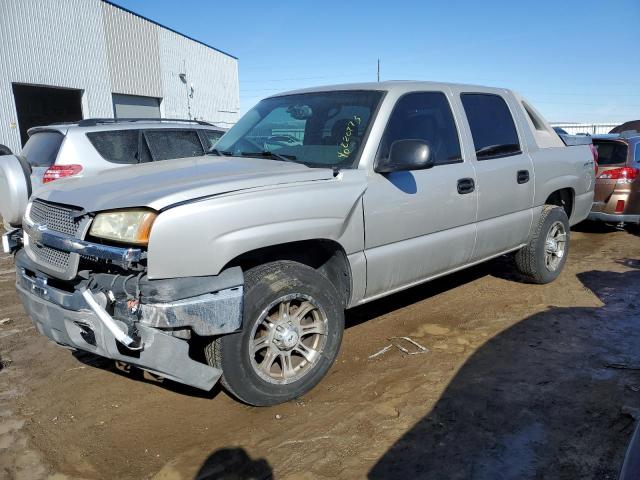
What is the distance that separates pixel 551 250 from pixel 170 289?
434 centimetres

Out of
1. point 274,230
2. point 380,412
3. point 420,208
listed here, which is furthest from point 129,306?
point 420,208

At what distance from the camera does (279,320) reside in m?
3.13

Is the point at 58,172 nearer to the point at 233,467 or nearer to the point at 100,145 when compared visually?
the point at 100,145

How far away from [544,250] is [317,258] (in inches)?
116

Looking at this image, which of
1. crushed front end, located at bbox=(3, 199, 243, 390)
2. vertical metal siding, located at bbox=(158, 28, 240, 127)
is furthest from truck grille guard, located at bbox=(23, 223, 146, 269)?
vertical metal siding, located at bbox=(158, 28, 240, 127)

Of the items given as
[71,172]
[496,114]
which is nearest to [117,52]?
[71,172]

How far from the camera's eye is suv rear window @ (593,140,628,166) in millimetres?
8031

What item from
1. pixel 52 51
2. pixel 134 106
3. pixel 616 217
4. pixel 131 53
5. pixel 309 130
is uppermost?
pixel 131 53

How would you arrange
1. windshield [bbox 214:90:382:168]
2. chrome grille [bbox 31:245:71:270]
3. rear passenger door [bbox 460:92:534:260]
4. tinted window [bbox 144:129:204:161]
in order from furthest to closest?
tinted window [bbox 144:129:204:161] → rear passenger door [bbox 460:92:534:260] → windshield [bbox 214:90:382:168] → chrome grille [bbox 31:245:71:270]

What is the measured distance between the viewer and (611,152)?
8.23 m

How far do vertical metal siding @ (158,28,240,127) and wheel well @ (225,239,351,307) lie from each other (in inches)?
932

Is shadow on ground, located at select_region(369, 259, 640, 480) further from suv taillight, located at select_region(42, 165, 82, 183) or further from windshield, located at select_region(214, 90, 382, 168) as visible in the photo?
suv taillight, located at select_region(42, 165, 82, 183)

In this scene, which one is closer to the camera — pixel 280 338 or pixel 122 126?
pixel 280 338

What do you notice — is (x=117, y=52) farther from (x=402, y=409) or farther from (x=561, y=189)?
(x=402, y=409)
